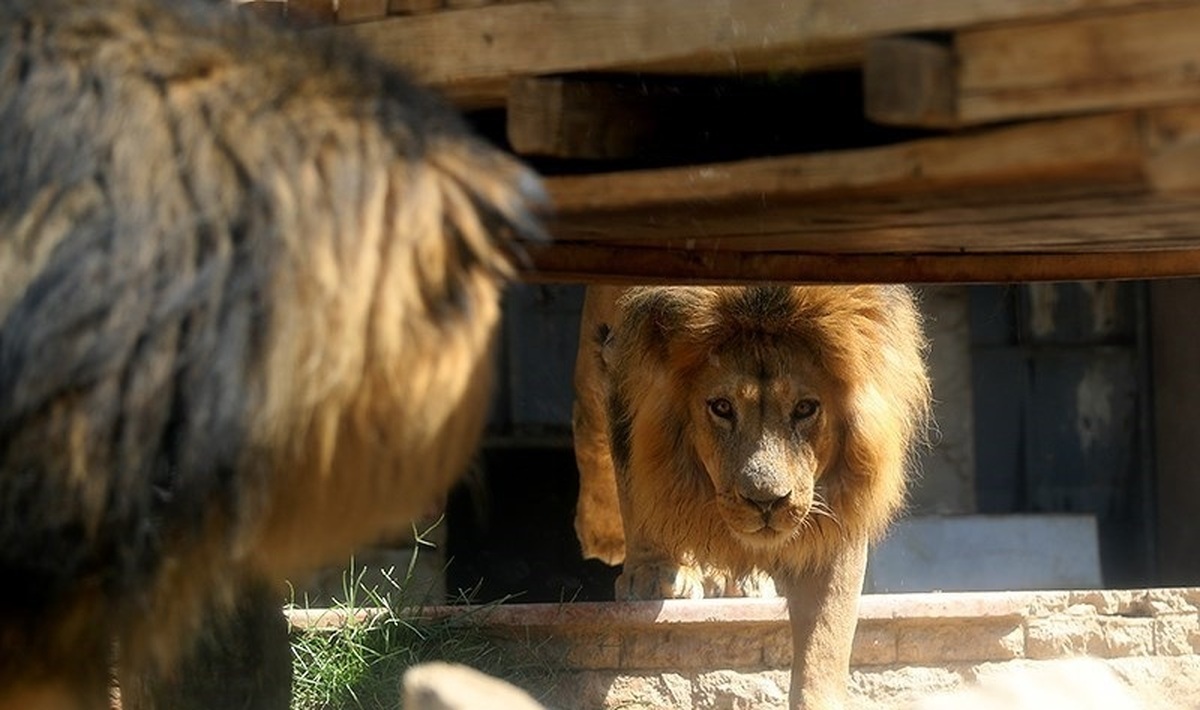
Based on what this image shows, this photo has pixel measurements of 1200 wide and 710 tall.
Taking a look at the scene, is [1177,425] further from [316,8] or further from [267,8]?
[267,8]

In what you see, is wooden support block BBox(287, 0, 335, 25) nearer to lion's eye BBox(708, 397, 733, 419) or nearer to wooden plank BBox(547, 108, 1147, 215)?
wooden plank BBox(547, 108, 1147, 215)

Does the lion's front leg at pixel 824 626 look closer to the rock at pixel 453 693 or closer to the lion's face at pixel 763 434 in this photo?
the lion's face at pixel 763 434

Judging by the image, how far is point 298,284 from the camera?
6.88 feet

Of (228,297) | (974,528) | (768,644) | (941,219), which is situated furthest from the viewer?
(974,528)

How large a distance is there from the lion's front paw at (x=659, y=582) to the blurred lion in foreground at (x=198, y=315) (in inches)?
165

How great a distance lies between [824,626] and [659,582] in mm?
938

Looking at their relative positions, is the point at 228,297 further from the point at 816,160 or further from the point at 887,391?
the point at 887,391

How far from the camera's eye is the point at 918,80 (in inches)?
89.6

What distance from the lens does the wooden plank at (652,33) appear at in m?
2.31

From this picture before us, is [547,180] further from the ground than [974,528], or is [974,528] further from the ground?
[547,180]

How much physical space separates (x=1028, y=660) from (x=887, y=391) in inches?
46.5

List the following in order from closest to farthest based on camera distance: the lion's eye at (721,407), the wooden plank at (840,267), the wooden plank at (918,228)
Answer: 1. the wooden plank at (918,228)
2. the wooden plank at (840,267)
3. the lion's eye at (721,407)

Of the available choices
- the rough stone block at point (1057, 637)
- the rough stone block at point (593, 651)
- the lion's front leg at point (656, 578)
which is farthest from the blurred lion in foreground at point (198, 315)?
the rough stone block at point (1057, 637)

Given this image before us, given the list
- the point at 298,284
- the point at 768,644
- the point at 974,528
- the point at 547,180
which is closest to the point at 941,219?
the point at 547,180
